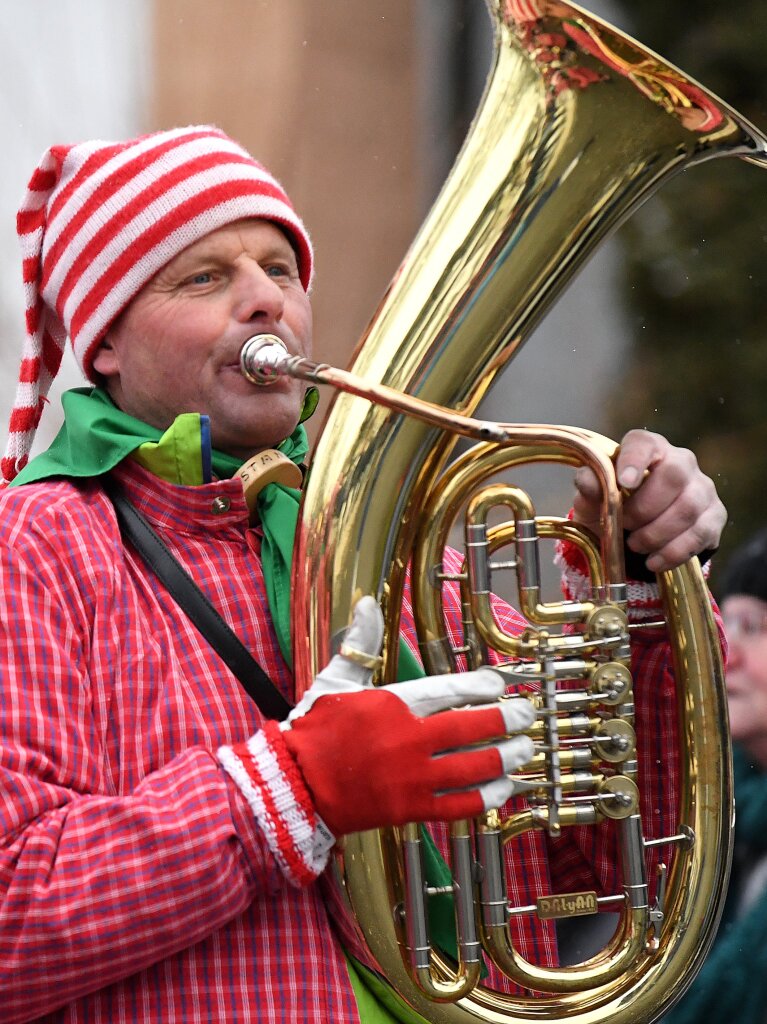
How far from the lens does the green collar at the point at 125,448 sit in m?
1.88

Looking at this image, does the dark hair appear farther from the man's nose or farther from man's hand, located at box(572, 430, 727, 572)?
the man's nose

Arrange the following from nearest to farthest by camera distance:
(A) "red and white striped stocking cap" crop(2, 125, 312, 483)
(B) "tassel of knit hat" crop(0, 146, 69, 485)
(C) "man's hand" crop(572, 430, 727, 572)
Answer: (C) "man's hand" crop(572, 430, 727, 572)
(A) "red and white striped stocking cap" crop(2, 125, 312, 483)
(B) "tassel of knit hat" crop(0, 146, 69, 485)

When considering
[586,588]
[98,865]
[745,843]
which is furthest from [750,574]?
[98,865]

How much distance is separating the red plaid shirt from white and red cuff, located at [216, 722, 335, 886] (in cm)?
2

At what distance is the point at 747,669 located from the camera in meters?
3.45

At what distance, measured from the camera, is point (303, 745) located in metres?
1.57

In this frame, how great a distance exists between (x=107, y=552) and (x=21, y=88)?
8.84ft

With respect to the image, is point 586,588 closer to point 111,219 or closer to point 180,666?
point 180,666

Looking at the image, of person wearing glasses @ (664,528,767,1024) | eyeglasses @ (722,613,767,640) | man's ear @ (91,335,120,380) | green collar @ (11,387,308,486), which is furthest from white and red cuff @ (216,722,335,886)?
eyeglasses @ (722,613,767,640)

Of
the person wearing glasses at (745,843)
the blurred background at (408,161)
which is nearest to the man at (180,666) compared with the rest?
the person wearing glasses at (745,843)

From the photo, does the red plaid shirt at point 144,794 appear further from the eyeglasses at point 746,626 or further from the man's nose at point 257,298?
the eyeglasses at point 746,626

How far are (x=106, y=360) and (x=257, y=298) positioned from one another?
295 millimetres

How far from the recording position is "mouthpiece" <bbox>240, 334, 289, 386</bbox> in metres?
1.85

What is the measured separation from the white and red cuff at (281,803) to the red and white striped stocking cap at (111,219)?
75 cm
